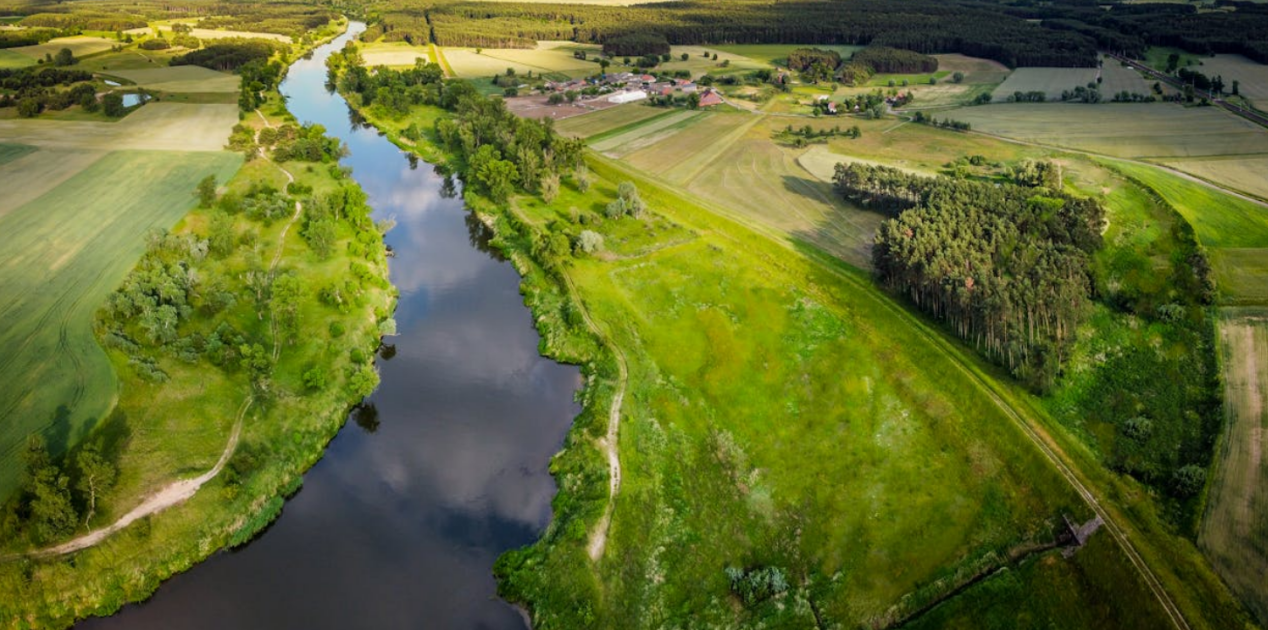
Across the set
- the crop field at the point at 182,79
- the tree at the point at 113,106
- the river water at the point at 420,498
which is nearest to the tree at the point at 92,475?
the river water at the point at 420,498

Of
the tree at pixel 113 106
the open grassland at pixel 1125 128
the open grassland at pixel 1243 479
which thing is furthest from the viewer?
the tree at pixel 113 106

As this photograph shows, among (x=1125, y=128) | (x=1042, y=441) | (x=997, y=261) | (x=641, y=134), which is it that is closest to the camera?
(x=1042, y=441)

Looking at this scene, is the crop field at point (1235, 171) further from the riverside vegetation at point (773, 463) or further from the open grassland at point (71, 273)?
the open grassland at point (71, 273)

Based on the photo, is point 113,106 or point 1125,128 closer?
point 1125,128

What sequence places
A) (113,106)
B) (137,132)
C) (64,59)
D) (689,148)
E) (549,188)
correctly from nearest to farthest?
(549,188) < (689,148) < (137,132) < (113,106) < (64,59)

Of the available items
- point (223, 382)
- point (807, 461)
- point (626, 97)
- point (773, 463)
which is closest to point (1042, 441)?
point (807, 461)

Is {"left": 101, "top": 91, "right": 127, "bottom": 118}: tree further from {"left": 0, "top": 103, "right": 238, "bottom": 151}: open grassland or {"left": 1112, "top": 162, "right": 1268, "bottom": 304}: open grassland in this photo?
{"left": 1112, "top": 162, "right": 1268, "bottom": 304}: open grassland

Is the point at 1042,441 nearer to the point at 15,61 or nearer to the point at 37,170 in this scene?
the point at 37,170

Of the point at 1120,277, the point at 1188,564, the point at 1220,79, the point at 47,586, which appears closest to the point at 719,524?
the point at 1188,564
